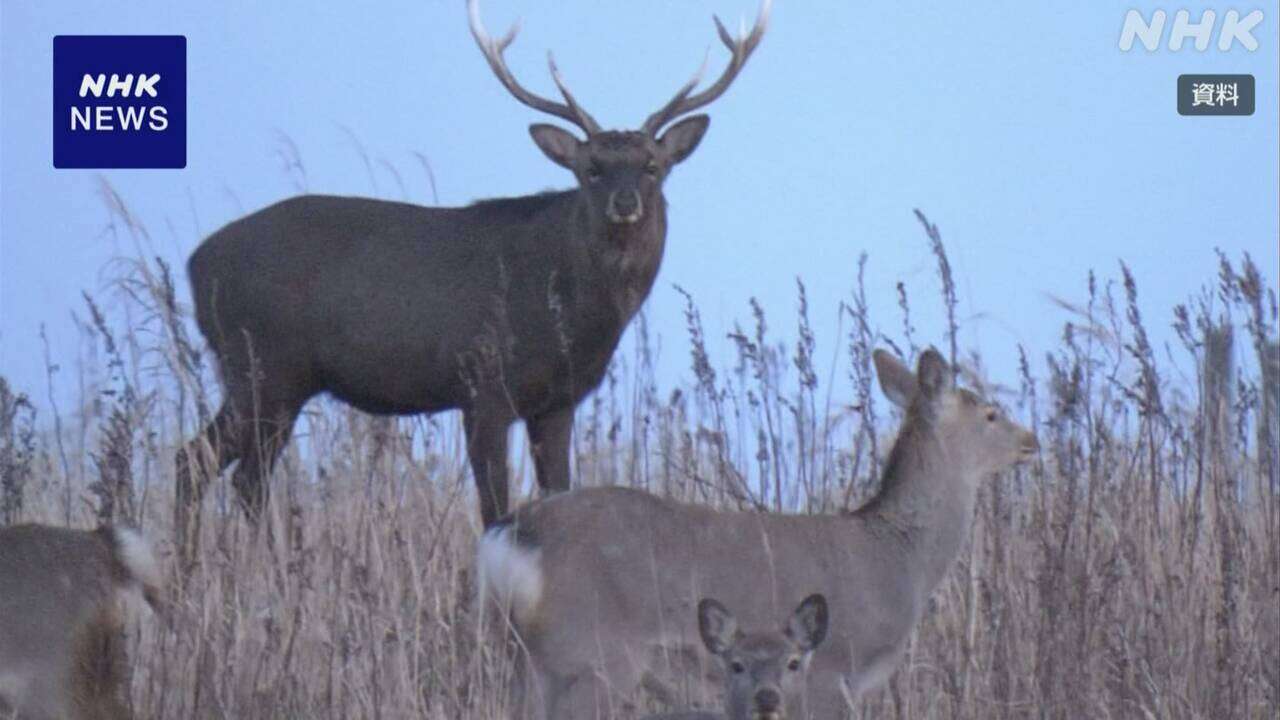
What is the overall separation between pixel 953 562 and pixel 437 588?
1.65 m

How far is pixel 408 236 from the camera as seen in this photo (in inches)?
408

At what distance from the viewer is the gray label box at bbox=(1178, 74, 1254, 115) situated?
8.97m

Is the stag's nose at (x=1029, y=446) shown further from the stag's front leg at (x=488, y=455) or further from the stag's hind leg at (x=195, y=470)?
the stag's hind leg at (x=195, y=470)

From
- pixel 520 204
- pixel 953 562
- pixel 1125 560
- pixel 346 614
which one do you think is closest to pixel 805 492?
pixel 953 562

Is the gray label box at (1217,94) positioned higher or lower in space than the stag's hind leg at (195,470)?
higher

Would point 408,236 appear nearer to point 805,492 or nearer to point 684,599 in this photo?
point 805,492

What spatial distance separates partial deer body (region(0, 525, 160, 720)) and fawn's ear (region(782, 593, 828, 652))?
66.5 inches

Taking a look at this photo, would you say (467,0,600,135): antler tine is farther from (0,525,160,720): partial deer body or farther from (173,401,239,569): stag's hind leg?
(0,525,160,720): partial deer body

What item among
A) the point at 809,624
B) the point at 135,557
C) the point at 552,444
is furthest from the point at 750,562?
the point at 552,444

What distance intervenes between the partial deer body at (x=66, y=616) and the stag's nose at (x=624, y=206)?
3296mm

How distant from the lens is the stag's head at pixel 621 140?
32.2ft

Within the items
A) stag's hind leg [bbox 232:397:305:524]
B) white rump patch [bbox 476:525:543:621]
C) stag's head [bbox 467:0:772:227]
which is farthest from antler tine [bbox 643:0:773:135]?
white rump patch [bbox 476:525:543:621]

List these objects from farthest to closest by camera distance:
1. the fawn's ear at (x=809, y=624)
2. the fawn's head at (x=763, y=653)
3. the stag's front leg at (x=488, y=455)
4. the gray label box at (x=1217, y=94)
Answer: the stag's front leg at (x=488, y=455)
the gray label box at (x=1217, y=94)
the fawn's ear at (x=809, y=624)
the fawn's head at (x=763, y=653)

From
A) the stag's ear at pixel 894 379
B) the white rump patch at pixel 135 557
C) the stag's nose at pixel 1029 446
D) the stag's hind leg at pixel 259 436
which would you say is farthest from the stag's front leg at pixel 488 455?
the white rump patch at pixel 135 557
